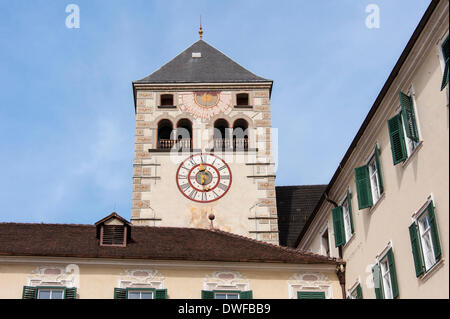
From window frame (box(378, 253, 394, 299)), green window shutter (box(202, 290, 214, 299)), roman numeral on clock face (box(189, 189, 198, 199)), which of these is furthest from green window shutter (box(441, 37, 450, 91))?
roman numeral on clock face (box(189, 189, 198, 199))

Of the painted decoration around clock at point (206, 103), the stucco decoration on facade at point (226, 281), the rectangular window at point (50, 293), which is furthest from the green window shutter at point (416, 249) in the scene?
the painted decoration around clock at point (206, 103)

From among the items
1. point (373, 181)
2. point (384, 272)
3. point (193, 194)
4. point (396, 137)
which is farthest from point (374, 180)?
point (193, 194)

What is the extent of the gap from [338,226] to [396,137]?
5790mm

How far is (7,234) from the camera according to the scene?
28438mm

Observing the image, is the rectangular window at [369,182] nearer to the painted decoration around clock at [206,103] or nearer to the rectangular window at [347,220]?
the rectangular window at [347,220]

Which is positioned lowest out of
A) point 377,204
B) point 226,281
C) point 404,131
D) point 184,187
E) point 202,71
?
point 226,281

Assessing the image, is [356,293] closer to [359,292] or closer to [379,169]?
[359,292]

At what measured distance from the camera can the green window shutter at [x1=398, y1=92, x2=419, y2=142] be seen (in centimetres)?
2209

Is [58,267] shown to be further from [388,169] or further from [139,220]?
[139,220]

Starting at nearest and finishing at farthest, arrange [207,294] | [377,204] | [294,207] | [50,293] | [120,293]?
[377,204]
[50,293]
[120,293]
[207,294]
[294,207]

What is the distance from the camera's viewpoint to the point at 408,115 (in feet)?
73.4

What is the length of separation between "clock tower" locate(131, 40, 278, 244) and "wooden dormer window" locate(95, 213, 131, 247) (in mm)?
12413

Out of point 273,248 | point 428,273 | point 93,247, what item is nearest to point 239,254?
point 273,248
